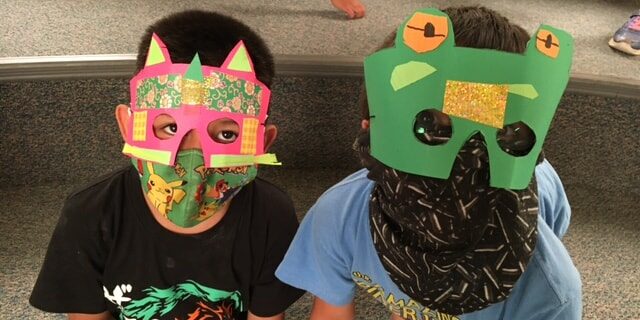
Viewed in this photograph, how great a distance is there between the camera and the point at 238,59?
921 millimetres

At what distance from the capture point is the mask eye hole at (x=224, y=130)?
3.03 feet

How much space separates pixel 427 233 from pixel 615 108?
105cm

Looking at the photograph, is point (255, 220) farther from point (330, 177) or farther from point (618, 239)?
point (618, 239)

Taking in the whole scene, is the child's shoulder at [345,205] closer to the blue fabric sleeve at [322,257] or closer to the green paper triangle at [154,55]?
the blue fabric sleeve at [322,257]

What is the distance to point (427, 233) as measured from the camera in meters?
0.76

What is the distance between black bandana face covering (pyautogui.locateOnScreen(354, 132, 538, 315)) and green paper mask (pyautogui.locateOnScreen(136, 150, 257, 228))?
0.26 m

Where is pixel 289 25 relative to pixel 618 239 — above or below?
above

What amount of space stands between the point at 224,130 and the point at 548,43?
1.56 feet

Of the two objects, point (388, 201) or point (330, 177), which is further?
point (330, 177)

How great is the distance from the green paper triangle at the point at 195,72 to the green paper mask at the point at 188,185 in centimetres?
11

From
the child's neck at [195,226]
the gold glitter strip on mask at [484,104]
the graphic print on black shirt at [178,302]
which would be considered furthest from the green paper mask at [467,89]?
the graphic print on black shirt at [178,302]

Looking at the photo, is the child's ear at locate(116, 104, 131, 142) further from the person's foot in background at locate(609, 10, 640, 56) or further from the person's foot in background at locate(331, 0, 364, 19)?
the person's foot in background at locate(609, 10, 640, 56)

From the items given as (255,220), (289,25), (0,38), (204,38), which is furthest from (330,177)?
(0,38)

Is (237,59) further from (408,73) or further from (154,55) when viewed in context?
(408,73)
